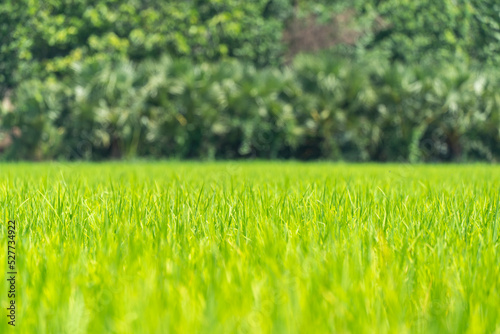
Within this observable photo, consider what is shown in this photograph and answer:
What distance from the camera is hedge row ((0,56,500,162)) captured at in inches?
496

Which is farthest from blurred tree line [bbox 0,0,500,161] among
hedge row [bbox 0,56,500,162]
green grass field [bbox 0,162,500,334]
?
green grass field [bbox 0,162,500,334]

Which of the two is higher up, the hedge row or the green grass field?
the hedge row

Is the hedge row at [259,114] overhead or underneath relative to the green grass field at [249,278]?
overhead

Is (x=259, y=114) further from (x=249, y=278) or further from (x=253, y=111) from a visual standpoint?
(x=249, y=278)

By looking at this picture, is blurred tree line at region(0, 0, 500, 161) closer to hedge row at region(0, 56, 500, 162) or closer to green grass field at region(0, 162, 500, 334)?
hedge row at region(0, 56, 500, 162)

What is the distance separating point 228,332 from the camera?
1.26m

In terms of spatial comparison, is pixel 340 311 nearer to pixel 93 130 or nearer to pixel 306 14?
pixel 93 130

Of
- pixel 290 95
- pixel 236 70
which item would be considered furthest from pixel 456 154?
pixel 236 70

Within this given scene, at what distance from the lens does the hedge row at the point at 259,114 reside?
41.4 feet

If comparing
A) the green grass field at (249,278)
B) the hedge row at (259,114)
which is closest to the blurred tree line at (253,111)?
the hedge row at (259,114)

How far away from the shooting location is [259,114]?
42.2 ft

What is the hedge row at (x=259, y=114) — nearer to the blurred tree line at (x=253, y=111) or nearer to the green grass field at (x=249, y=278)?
the blurred tree line at (x=253, y=111)

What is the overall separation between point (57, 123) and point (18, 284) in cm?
1183

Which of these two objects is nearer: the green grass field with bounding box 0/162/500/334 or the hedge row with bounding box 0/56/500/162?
the green grass field with bounding box 0/162/500/334
